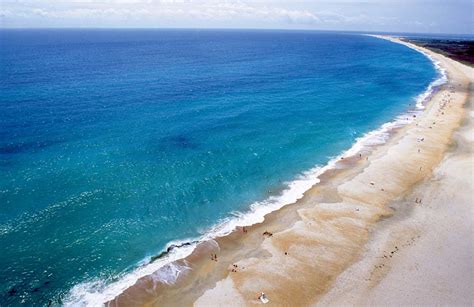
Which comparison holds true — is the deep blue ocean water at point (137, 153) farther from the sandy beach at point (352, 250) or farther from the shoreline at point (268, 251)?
the sandy beach at point (352, 250)

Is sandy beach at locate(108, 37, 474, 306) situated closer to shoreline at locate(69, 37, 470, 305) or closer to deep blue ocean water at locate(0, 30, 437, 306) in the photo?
shoreline at locate(69, 37, 470, 305)

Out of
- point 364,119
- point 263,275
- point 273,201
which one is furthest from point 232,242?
point 364,119

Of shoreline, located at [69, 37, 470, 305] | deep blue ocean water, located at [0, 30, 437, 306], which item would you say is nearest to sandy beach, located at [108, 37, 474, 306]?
shoreline, located at [69, 37, 470, 305]

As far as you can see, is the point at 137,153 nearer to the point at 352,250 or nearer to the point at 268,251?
the point at 268,251

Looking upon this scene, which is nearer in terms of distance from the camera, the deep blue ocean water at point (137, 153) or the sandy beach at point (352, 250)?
the sandy beach at point (352, 250)

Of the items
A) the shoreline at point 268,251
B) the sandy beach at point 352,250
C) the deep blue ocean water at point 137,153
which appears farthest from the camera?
the deep blue ocean water at point 137,153

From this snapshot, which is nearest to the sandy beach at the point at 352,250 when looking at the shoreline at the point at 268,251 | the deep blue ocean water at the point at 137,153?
the shoreline at the point at 268,251

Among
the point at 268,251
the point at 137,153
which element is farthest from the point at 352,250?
the point at 137,153
